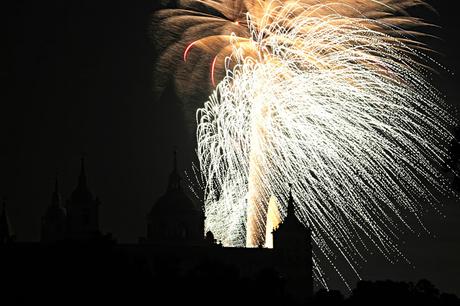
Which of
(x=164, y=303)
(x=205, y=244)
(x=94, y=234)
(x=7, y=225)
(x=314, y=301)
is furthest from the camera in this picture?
(x=7, y=225)

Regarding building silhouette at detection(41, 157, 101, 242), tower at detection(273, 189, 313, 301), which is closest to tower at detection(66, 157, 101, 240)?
building silhouette at detection(41, 157, 101, 242)

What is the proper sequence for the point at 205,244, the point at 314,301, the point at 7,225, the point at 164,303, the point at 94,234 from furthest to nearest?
the point at 7,225 < the point at 205,244 < the point at 94,234 < the point at 314,301 < the point at 164,303

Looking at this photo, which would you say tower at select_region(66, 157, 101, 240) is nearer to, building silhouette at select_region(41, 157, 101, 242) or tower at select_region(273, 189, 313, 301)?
building silhouette at select_region(41, 157, 101, 242)

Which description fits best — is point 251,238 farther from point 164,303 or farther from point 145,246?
point 145,246

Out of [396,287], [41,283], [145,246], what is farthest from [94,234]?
[396,287]

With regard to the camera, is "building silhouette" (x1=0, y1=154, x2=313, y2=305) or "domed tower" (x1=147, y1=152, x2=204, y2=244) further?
"domed tower" (x1=147, y1=152, x2=204, y2=244)

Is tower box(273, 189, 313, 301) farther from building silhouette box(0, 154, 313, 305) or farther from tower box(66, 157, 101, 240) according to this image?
tower box(66, 157, 101, 240)

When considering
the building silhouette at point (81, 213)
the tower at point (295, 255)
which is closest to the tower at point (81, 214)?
the building silhouette at point (81, 213)
